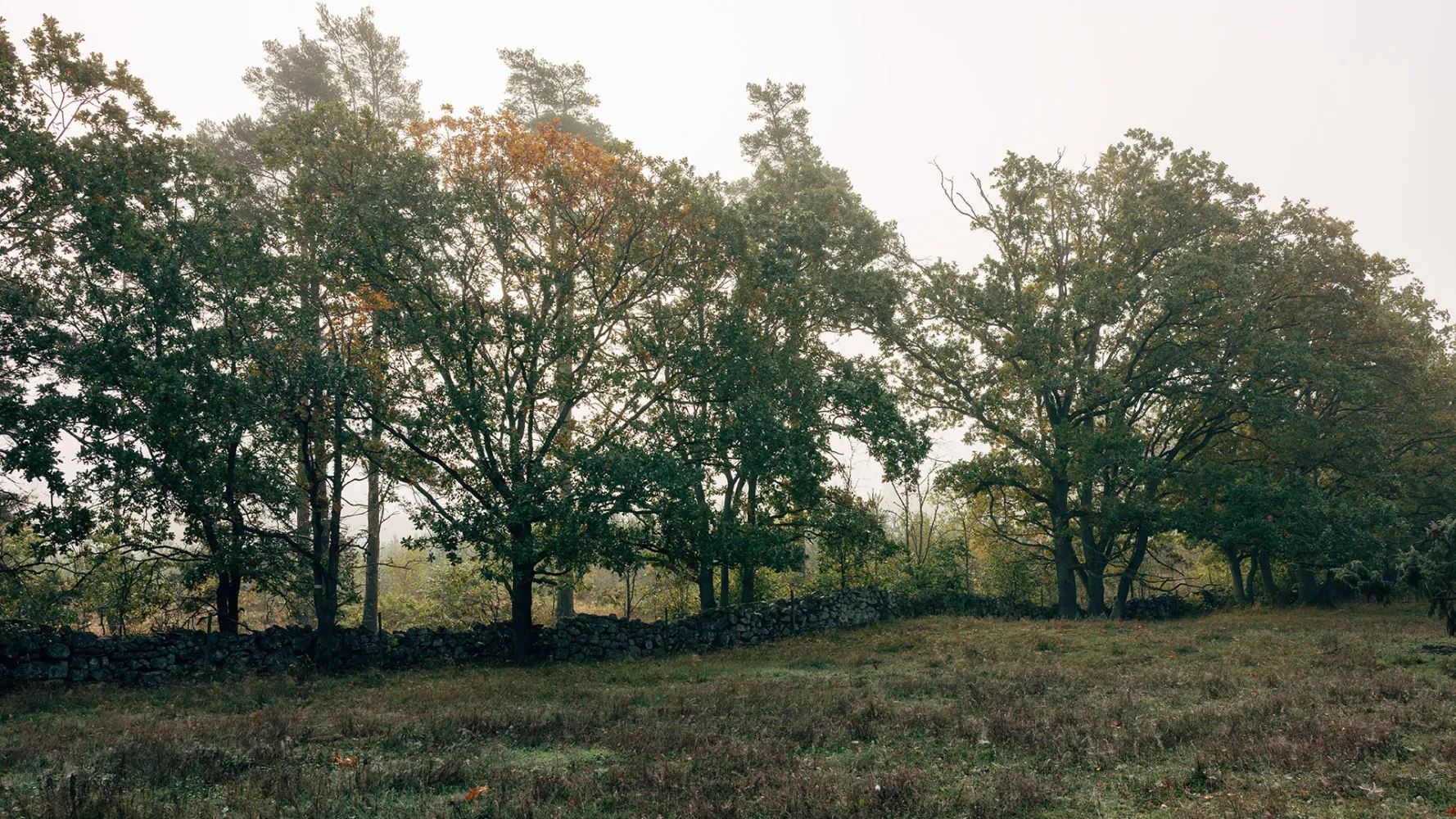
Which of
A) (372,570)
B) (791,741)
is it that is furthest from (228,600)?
(791,741)

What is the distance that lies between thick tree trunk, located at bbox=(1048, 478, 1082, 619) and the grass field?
42.3ft

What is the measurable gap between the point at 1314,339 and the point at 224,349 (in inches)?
1437

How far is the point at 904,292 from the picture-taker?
29.7 metres

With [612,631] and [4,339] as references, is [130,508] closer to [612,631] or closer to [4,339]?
[4,339]

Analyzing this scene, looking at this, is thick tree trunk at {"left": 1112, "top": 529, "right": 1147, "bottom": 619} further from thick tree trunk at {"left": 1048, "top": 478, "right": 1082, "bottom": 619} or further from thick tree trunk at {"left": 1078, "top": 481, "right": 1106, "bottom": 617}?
thick tree trunk at {"left": 1048, "top": 478, "right": 1082, "bottom": 619}

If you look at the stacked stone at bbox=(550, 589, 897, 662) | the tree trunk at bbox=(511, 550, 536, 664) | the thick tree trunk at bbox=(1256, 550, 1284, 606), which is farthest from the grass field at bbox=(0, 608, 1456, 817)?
the thick tree trunk at bbox=(1256, 550, 1284, 606)

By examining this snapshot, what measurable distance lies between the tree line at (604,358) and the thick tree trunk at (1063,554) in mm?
167

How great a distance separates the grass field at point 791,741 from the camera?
22.9ft

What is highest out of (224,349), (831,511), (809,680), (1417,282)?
(1417,282)

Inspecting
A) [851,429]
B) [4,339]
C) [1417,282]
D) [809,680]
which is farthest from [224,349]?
[1417,282]

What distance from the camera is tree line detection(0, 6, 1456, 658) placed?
1694 centimetres

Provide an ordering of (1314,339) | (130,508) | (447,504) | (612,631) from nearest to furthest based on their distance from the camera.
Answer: (130,508), (447,504), (612,631), (1314,339)

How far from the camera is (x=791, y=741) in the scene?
383 inches

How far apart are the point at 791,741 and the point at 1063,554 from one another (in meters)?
25.4
